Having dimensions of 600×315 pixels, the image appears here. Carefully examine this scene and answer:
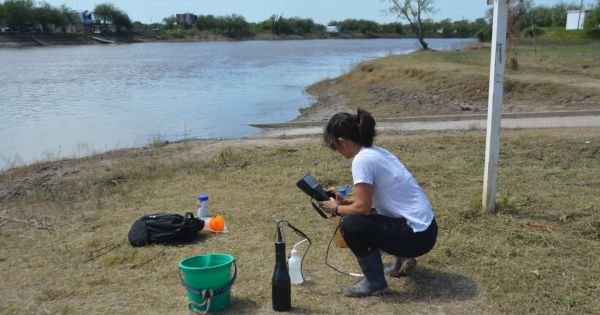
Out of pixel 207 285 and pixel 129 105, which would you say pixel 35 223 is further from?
pixel 129 105

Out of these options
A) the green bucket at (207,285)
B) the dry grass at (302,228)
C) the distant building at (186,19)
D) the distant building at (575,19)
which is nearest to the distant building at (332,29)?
the distant building at (186,19)

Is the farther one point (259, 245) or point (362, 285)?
point (259, 245)

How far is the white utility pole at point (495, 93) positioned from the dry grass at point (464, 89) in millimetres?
8837

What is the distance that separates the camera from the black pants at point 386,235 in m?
3.56

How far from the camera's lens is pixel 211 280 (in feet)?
11.5

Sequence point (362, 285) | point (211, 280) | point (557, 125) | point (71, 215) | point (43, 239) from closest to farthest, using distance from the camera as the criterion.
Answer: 1. point (211, 280)
2. point (362, 285)
3. point (43, 239)
4. point (71, 215)
5. point (557, 125)

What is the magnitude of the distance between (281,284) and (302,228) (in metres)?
1.62

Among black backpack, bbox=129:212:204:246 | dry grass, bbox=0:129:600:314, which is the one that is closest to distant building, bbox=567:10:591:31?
dry grass, bbox=0:129:600:314

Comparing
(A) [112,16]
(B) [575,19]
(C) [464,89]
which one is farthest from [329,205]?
(A) [112,16]

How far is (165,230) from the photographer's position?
4.89 metres

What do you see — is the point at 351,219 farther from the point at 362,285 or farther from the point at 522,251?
the point at 522,251

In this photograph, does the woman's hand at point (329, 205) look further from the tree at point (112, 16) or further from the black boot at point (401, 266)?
the tree at point (112, 16)

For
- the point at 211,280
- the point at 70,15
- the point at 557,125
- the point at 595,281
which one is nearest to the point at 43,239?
the point at 211,280

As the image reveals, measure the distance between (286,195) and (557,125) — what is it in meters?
6.50
